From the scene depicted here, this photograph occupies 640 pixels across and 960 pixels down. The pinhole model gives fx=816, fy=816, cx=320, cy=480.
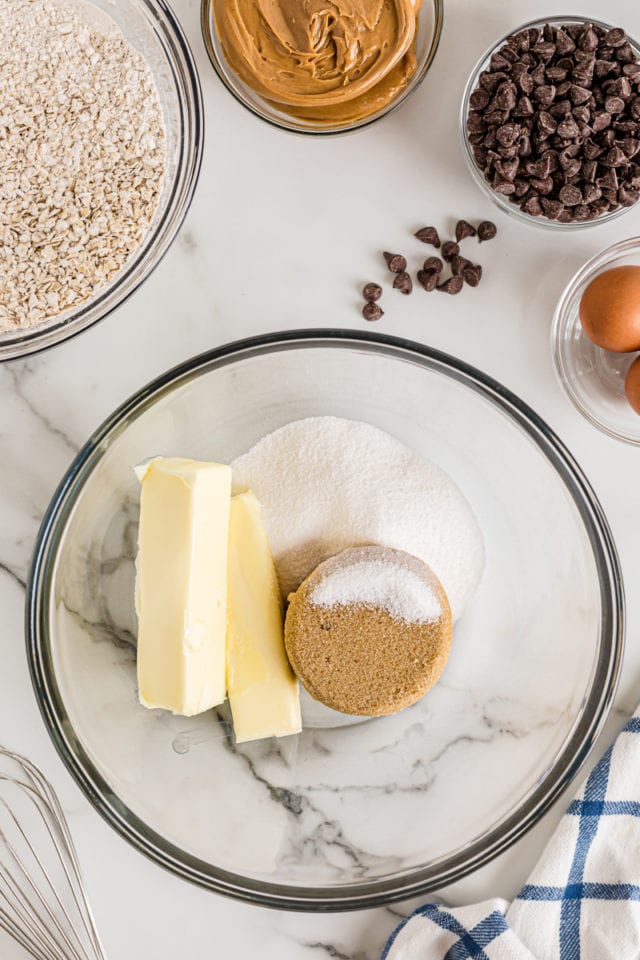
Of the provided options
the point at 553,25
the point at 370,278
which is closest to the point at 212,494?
the point at 370,278

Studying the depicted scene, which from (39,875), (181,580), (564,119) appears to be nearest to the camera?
(181,580)

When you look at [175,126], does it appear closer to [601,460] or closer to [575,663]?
[601,460]

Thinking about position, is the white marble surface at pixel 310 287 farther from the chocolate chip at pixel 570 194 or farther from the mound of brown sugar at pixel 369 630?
the mound of brown sugar at pixel 369 630

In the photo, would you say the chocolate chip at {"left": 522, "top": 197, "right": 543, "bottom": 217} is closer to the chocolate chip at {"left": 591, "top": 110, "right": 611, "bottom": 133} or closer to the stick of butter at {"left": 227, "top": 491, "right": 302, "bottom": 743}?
the chocolate chip at {"left": 591, "top": 110, "right": 611, "bottom": 133}

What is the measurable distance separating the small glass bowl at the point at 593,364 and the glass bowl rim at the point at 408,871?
14cm

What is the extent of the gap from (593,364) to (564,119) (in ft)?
1.15

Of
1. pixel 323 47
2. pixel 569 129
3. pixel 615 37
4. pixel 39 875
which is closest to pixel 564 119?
pixel 569 129

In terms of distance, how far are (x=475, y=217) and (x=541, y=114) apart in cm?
17

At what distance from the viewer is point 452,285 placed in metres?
1.19

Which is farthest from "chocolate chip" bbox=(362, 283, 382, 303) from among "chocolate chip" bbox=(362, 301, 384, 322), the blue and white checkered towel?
the blue and white checkered towel

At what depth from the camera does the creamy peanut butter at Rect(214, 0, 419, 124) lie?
3.56ft

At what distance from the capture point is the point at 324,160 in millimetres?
1200

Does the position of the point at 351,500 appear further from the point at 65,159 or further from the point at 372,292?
the point at 65,159

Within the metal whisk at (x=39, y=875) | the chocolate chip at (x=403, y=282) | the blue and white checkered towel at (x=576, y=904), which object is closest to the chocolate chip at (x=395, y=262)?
the chocolate chip at (x=403, y=282)
